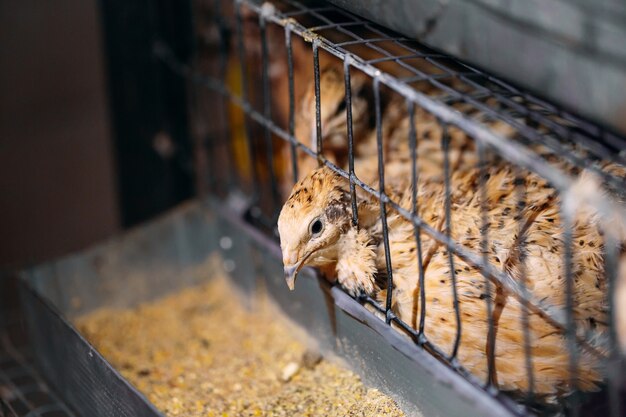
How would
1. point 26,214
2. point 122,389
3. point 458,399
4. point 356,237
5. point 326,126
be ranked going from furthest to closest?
point 26,214 < point 326,126 < point 356,237 < point 122,389 < point 458,399

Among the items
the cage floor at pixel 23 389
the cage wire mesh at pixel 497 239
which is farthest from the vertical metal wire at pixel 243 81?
the cage floor at pixel 23 389

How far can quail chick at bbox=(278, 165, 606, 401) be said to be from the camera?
197 cm

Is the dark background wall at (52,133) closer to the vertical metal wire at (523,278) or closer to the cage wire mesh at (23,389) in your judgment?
the cage wire mesh at (23,389)

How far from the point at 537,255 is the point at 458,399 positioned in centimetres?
41

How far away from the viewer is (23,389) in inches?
103

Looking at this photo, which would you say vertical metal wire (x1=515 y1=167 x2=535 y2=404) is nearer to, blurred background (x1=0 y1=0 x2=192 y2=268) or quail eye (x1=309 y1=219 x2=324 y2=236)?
quail eye (x1=309 y1=219 x2=324 y2=236)

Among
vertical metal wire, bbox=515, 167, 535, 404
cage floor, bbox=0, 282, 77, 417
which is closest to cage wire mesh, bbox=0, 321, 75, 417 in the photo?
cage floor, bbox=0, 282, 77, 417

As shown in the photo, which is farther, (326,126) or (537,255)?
(326,126)

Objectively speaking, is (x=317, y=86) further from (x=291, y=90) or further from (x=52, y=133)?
(x=52, y=133)

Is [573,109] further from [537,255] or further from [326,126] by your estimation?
[326,126]

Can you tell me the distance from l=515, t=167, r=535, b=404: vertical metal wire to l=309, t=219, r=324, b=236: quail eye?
463mm

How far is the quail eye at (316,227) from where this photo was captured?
2.13 meters

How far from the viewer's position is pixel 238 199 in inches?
111

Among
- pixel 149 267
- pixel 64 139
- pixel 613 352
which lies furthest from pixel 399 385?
pixel 64 139
